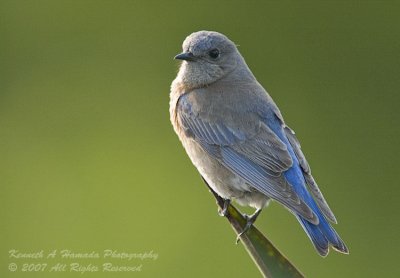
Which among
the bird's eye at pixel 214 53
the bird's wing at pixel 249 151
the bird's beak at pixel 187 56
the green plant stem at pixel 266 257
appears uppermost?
the bird's beak at pixel 187 56

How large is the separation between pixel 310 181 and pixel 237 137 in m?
0.57

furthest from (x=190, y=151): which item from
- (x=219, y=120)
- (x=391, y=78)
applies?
(x=391, y=78)

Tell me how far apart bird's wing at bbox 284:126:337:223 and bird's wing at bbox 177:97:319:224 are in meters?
0.13

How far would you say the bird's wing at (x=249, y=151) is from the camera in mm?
4961

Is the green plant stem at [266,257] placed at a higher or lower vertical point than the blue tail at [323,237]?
higher

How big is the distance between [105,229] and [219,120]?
1404 mm

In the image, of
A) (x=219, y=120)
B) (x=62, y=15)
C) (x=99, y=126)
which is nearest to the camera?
(x=219, y=120)

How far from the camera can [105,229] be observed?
632 centimetres

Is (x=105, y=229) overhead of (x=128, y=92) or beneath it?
beneath

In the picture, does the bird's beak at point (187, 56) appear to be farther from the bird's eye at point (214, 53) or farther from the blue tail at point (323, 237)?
the blue tail at point (323, 237)

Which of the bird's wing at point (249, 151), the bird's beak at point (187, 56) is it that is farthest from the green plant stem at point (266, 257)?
the bird's beak at point (187, 56)

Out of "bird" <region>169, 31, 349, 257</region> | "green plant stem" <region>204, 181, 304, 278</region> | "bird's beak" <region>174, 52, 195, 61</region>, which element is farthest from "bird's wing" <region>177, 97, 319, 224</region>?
"green plant stem" <region>204, 181, 304, 278</region>

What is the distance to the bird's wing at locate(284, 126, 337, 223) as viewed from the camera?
482 cm

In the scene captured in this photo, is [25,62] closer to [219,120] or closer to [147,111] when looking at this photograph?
[147,111]
